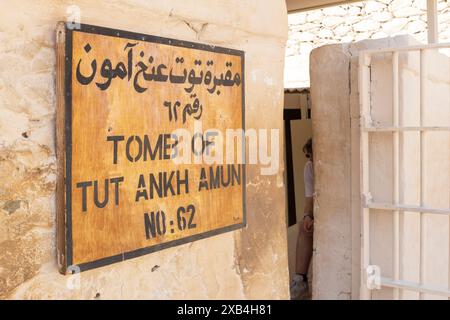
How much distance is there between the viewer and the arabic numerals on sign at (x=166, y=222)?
5.85ft

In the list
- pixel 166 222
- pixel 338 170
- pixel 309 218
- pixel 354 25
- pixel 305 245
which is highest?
pixel 354 25

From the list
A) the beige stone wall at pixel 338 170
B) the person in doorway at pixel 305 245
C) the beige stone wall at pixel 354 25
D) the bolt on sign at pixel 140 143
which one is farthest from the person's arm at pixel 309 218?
the beige stone wall at pixel 354 25

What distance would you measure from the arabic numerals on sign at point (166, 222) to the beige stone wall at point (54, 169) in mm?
97

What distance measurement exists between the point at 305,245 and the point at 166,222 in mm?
2309

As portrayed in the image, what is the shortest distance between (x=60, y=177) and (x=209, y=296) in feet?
2.72

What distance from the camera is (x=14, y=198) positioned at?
1.47 m

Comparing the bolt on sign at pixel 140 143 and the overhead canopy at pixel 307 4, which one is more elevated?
the overhead canopy at pixel 307 4

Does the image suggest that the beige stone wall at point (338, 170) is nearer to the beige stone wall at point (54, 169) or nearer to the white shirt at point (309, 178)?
the white shirt at point (309, 178)

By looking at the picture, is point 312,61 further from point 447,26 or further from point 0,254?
point 447,26

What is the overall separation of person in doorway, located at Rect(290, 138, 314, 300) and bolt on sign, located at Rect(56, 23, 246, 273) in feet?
5.16

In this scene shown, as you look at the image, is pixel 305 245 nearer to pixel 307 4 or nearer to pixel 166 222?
pixel 166 222

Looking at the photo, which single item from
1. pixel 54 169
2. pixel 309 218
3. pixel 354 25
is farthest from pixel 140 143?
pixel 354 25

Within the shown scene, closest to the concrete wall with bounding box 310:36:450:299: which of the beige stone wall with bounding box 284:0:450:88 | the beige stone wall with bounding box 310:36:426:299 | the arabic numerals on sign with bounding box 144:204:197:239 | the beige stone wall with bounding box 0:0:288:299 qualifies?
the beige stone wall with bounding box 310:36:426:299

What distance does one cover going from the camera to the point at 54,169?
1.56 meters
